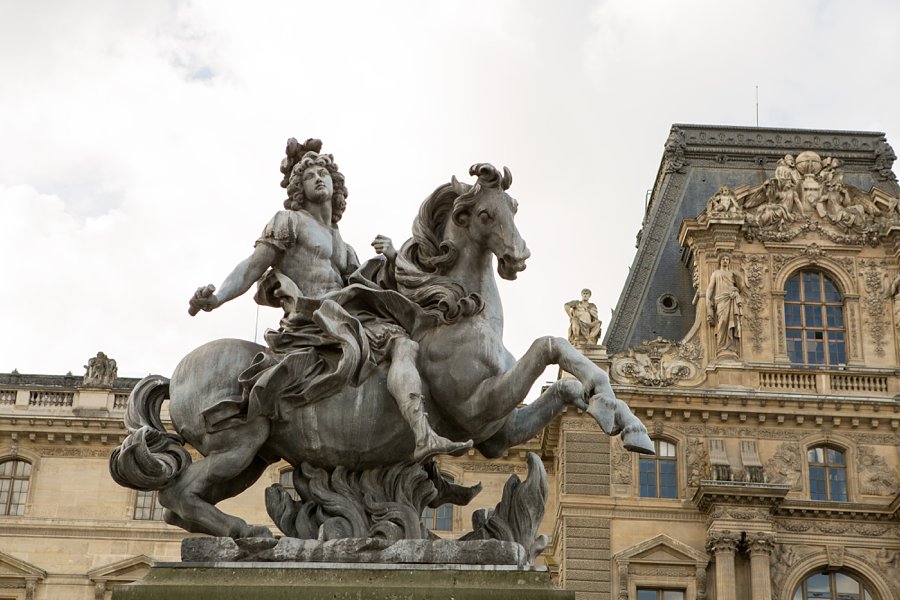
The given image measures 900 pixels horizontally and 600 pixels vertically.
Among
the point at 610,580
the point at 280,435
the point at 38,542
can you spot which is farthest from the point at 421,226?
the point at 38,542

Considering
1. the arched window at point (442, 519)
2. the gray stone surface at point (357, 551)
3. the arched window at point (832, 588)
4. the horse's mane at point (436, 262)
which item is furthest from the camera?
the arched window at point (442, 519)

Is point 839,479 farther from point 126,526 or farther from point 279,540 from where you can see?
point 279,540

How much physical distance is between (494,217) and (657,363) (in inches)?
1311

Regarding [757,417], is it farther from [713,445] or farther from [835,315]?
[835,315]

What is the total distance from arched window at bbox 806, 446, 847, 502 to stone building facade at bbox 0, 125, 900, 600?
0.05m

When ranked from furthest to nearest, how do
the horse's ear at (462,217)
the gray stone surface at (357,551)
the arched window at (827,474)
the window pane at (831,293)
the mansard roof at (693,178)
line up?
the mansard roof at (693,178), the window pane at (831,293), the arched window at (827,474), the horse's ear at (462,217), the gray stone surface at (357,551)

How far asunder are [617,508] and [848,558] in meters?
6.10

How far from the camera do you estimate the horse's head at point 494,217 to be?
715 centimetres

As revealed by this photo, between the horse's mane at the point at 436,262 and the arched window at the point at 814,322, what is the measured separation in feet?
113

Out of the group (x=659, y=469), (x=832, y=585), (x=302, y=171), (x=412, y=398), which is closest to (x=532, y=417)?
(x=412, y=398)

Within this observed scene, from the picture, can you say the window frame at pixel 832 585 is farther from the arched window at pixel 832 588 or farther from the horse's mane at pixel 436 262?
the horse's mane at pixel 436 262

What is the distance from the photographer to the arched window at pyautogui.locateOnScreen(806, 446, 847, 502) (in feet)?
127

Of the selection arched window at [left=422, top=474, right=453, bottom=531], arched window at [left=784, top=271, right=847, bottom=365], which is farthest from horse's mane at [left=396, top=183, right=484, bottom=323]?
arched window at [left=784, top=271, right=847, bottom=365]

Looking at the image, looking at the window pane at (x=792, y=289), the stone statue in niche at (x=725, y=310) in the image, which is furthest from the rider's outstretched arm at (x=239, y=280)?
the window pane at (x=792, y=289)
